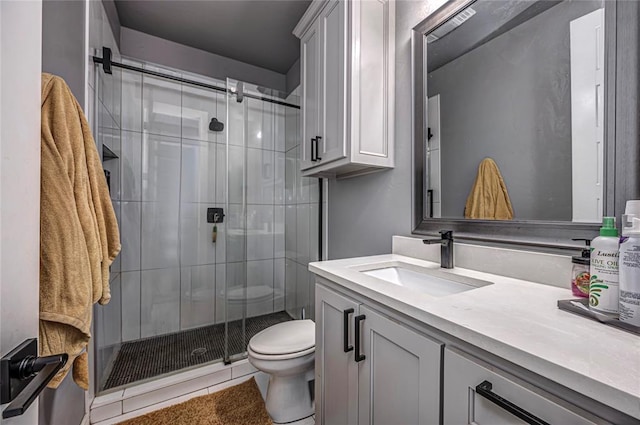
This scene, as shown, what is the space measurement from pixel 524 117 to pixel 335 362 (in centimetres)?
111

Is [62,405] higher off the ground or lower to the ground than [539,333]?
lower

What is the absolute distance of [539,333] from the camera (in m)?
0.50

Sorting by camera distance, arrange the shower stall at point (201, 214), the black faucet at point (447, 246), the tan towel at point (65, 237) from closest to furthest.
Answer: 1. the tan towel at point (65, 237)
2. the black faucet at point (447, 246)
3. the shower stall at point (201, 214)

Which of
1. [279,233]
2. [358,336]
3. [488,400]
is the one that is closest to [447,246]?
[358,336]

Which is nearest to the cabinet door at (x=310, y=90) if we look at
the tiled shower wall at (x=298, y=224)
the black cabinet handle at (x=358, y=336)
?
the tiled shower wall at (x=298, y=224)

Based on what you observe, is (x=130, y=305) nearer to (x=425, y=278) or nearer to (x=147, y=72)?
(x=147, y=72)

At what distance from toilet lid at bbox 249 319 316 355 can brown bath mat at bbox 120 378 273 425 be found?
380mm

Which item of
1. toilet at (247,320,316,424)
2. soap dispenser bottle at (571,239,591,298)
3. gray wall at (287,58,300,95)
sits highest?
gray wall at (287,58,300,95)

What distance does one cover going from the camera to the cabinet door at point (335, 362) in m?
0.88

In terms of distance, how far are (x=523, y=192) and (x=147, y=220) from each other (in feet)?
8.12

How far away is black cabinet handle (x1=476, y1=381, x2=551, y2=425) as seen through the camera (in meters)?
0.43

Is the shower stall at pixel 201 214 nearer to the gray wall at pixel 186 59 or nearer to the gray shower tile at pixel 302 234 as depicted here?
the gray shower tile at pixel 302 234

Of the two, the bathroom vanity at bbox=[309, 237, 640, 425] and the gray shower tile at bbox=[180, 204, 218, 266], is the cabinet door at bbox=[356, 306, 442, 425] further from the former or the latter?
the gray shower tile at bbox=[180, 204, 218, 266]

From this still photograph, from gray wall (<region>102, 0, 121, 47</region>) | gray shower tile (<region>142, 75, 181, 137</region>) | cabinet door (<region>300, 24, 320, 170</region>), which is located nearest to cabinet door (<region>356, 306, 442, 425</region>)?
cabinet door (<region>300, 24, 320, 170</region>)
